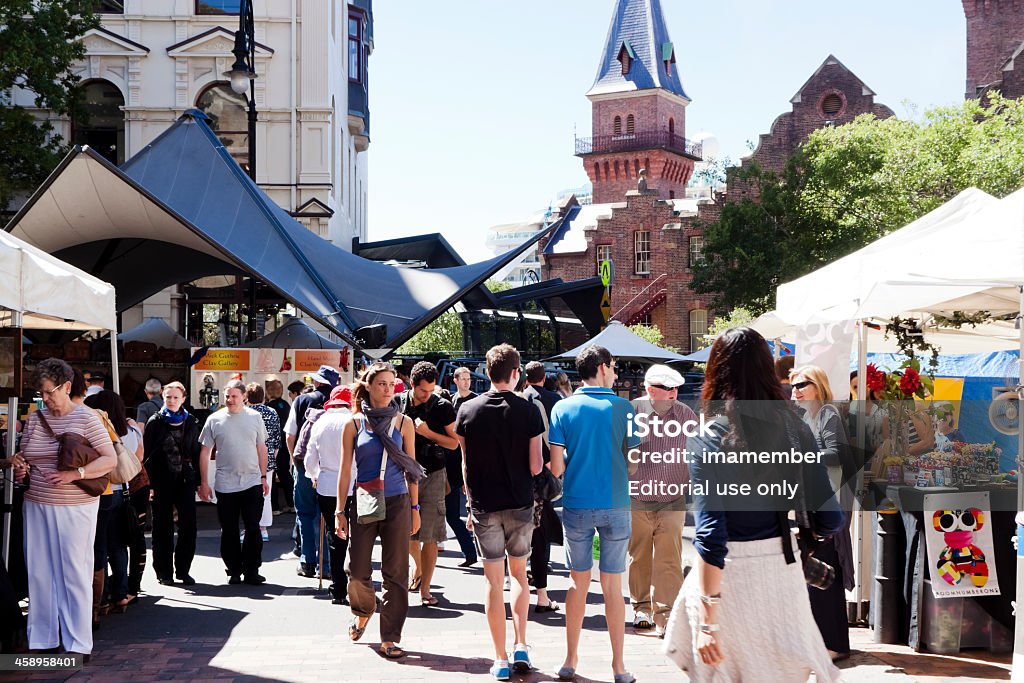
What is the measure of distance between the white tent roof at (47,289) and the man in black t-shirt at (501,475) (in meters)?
3.00

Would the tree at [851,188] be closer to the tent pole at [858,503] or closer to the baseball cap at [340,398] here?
the tent pole at [858,503]

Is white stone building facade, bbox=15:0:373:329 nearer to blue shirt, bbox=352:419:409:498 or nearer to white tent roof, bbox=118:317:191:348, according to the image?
white tent roof, bbox=118:317:191:348

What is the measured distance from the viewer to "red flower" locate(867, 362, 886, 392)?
8133 millimetres

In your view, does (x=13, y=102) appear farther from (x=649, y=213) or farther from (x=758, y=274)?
(x=649, y=213)

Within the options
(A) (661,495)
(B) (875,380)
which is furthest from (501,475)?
(B) (875,380)

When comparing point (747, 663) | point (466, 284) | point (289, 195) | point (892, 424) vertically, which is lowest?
point (747, 663)

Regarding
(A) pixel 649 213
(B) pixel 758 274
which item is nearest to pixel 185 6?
(B) pixel 758 274

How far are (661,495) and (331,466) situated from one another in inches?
99.0

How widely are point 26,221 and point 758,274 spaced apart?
2659 cm

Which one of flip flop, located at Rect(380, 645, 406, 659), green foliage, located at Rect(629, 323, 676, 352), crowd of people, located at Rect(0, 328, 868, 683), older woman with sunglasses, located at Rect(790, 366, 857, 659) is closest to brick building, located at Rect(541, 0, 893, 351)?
green foliage, located at Rect(629, 323, 676, 352)

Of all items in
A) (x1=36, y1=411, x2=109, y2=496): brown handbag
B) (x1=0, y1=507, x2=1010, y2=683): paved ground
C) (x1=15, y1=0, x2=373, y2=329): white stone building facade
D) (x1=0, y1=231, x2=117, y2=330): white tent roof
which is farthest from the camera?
(x1=15, y1=0, x2=373, y2=329): white stone building facade

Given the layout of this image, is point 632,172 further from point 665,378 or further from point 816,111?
point 665,378

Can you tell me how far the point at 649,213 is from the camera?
2250 inches

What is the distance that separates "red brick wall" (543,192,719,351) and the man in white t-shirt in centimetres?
4625
